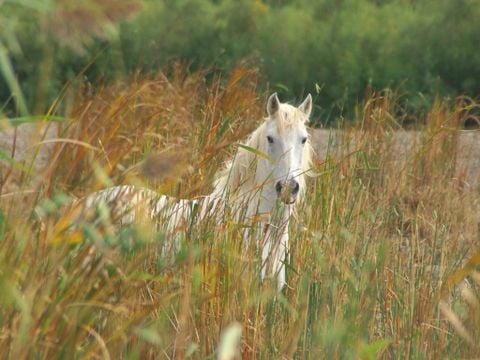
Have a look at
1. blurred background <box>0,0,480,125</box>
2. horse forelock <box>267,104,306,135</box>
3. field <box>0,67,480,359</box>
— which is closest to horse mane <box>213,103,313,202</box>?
horse forelock <box>267,104,306,135</box>

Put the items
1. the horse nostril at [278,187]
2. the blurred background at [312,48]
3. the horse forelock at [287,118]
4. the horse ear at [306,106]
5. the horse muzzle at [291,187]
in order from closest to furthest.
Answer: the horse muzzle at [291,187] < the horse nostril at [278,187] < the horse forelock at [287,118] < the horse ear at [306,106] < the blurred background at [312,48]

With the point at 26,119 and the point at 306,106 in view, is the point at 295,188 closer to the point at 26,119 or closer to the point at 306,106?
the point at 306,106

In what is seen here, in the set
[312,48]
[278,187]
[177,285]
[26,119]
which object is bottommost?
[312,48]

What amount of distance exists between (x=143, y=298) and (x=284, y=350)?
0.51 m

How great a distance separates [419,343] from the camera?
2645 millimetres

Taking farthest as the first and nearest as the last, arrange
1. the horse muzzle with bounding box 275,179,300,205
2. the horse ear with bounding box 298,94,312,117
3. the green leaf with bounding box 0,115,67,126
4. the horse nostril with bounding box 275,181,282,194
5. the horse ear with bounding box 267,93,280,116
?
the horse ear with bounding box 298,94,312,117 → the horse ear with bounding box 267,93,280,116 → the horse nostril with bounding box 275,181,282,194 → the horse muzzle with bounding box 275,179,300,205 → the green leaf with bounding box 0,115,67,126

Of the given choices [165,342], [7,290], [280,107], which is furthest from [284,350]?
[280,107]

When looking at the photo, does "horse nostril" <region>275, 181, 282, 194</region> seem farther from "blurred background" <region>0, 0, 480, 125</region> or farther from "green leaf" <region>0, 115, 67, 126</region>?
"blurred background" <region>0, 0, 480, 125</region>

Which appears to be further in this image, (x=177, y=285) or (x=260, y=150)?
(x=260, y=150)

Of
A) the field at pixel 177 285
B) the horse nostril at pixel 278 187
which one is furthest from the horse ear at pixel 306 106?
the horse nostril at pixel 278 187

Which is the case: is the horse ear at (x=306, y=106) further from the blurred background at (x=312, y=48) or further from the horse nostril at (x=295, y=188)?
the blurred background at (x=312, y=48)

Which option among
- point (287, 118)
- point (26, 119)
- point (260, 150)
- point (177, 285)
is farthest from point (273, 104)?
point (26, 119)

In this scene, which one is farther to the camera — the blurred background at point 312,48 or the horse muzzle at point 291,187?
the blurred background at point 312,48

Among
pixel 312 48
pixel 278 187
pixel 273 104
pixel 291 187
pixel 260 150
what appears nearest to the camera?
pixel 291 187
